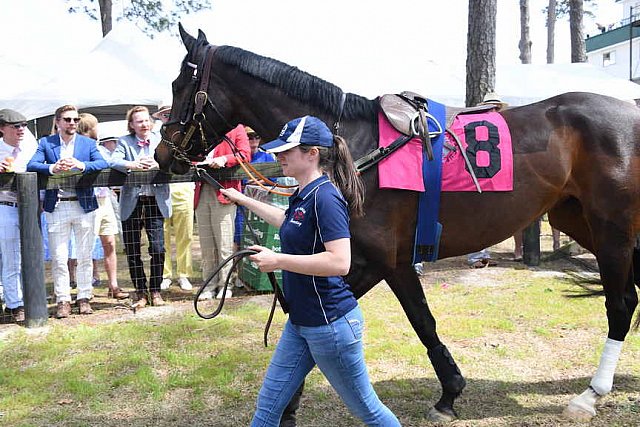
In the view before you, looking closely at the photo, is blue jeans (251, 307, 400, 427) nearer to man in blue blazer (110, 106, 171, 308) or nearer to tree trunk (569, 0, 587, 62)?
man in blue blazer (110, 106, 171, 308)

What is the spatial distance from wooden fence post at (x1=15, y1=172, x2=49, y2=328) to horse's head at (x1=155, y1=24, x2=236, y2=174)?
2303mm

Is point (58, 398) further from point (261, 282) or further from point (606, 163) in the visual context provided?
point (606, 163)

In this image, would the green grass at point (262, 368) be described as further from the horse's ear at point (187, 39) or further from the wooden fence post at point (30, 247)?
the horse's ear at point (187, 39)

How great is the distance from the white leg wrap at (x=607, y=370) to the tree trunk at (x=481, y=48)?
5927 mm

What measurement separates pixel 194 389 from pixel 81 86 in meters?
9.11

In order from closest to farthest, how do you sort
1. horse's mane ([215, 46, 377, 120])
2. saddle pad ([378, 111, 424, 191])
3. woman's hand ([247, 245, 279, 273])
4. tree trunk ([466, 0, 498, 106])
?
woman's hand ([247, 245, 279, 273])
saddle pad ([378, 111, 424, 191])
horse's mane ([215, 46, 377, 120])
tree trunk ([466, 0, 498, 106])

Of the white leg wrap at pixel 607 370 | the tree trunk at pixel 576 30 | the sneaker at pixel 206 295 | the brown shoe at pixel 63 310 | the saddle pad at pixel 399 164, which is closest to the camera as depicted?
the saddle pad at pixel 399 164

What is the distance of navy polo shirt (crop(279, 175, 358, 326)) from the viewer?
2.26 m

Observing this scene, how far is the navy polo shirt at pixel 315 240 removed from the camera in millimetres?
2258

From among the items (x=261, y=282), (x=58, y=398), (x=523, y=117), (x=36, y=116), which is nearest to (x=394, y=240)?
(x=523, y=117)

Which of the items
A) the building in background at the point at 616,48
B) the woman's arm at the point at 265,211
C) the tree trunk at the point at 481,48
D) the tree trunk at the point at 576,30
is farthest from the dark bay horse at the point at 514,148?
the building in background at the point at 616,48

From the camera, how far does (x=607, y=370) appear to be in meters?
3.76

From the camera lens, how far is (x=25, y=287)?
5.45 m

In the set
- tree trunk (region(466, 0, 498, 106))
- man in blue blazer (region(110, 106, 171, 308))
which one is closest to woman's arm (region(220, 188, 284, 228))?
man in blue blazer (region(110, 106, 171, 308))
